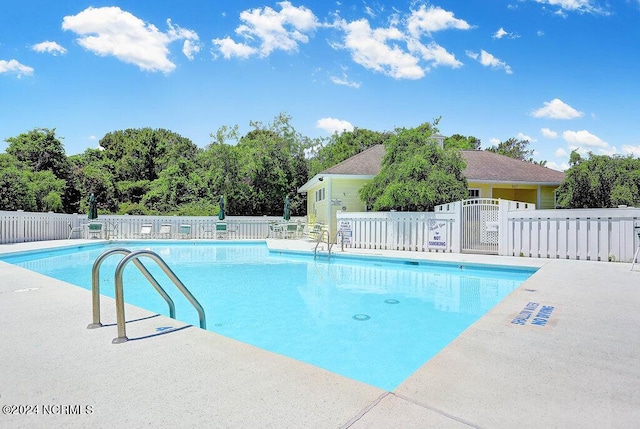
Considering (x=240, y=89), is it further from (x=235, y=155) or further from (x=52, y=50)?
(x=52, y=50)

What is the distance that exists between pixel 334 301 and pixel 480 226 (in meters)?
6.96

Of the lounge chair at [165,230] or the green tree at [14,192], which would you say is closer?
the lounge chair at [165,230]

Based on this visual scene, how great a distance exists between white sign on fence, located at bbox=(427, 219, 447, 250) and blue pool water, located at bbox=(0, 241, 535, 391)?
198cm

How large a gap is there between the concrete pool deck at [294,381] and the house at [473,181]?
1302 centimetres

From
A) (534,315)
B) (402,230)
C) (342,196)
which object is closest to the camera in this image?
(534,315)

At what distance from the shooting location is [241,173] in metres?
24.0

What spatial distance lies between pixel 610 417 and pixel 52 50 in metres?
25.8

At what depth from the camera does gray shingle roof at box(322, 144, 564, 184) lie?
17284 millimetres

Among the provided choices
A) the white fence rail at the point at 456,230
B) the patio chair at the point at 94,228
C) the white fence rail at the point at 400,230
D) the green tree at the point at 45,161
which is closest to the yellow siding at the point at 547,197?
the white fence rail at the point at 456,230

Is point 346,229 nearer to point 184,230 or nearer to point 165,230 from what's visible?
point 184,230

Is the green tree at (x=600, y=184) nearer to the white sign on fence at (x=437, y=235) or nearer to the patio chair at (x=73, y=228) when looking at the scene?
the white sign on fence at (x=437, y=235)

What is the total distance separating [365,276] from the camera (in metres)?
9.40

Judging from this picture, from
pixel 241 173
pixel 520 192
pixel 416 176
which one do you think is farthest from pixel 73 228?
pixel 520 192

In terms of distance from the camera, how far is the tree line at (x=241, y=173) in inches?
532
